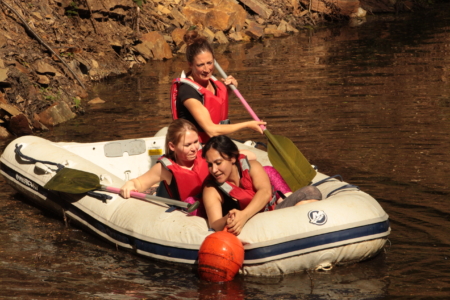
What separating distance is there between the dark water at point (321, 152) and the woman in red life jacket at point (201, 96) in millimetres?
1184

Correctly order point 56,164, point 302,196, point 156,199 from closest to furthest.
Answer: point 302,196, point 156,199, point 56,164

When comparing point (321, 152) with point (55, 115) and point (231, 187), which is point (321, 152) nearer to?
point (231, 187)

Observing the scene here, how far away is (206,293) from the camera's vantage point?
13.7 feet

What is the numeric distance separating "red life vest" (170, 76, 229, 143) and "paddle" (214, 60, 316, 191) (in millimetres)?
409

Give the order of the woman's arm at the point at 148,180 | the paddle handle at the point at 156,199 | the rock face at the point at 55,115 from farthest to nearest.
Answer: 1. the rock face at the point at 55,115
2. the woman's arm at the point at 148,180
3. the paddle handle at the point at 156,199

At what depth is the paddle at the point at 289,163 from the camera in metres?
5.20

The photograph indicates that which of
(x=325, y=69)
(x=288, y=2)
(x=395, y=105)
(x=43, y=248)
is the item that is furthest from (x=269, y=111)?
(x=288, y=2)

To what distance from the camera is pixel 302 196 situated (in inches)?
182

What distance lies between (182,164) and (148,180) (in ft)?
1.12

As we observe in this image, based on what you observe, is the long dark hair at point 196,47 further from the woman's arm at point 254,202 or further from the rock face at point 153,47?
the rock face at point 153,47

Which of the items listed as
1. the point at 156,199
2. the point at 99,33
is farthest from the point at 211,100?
the point at 99,33

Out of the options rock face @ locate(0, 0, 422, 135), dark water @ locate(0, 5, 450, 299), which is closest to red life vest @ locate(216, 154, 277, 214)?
dark water @ locate(0, 5, 450, 299)

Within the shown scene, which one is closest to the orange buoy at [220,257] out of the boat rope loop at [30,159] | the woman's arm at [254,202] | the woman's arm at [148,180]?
the woman's arm at [254,202]

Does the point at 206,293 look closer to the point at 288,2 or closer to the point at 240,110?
the point at 240,110
